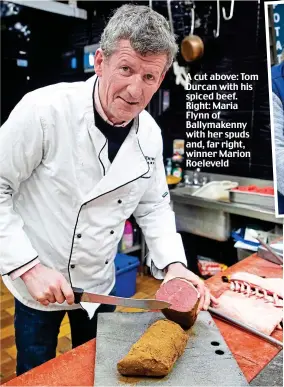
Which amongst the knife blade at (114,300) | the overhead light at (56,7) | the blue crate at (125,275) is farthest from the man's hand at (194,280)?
the overhead light at (56,7)

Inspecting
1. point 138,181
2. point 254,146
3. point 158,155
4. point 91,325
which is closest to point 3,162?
point 138,181

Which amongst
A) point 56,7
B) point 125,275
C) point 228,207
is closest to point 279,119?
point 228,207

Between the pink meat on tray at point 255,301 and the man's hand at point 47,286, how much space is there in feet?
1.56

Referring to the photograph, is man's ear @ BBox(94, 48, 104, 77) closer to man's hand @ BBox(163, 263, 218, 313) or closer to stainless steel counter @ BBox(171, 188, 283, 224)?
man's hand @ BBox(163, 263, 218, 313)

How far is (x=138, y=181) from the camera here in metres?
1.24

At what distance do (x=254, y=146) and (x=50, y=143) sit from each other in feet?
7.20

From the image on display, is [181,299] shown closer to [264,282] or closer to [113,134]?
[264,282]

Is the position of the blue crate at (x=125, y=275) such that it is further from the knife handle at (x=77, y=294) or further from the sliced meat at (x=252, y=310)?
the knife handle at (x=77, y=294)

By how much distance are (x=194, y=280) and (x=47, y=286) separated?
17.2 inches

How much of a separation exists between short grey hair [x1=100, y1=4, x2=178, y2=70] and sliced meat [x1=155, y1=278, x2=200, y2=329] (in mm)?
647

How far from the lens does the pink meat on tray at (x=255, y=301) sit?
1.07m

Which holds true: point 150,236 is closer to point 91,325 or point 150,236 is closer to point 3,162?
point 91,325

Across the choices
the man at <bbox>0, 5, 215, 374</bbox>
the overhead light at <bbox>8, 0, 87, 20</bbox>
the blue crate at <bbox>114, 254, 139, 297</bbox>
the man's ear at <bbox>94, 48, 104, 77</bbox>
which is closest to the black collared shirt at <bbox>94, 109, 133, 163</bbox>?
the man at <bbox>0, 5, 215, 374</bbox>

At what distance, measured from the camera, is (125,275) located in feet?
9.30
